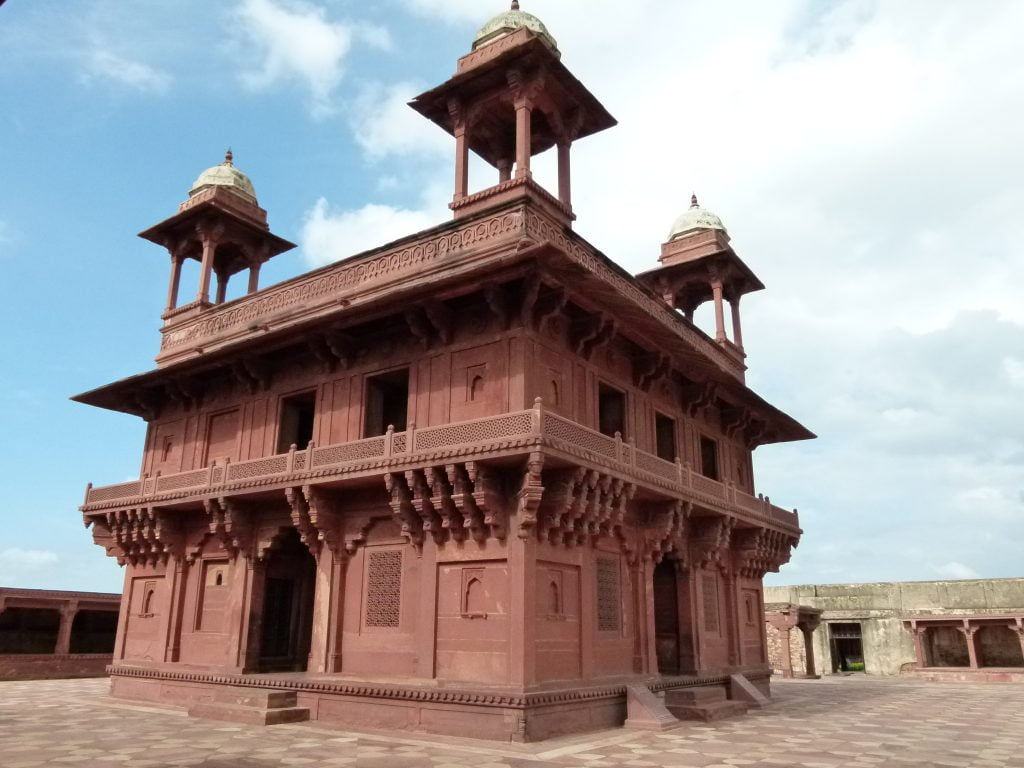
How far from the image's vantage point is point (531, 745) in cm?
1123

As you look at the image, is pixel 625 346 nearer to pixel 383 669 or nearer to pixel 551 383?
pixel 551 383

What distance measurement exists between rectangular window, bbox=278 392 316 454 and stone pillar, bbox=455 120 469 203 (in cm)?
514

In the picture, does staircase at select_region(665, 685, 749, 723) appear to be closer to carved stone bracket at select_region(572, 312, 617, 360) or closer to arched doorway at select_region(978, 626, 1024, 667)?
carved stone bracket at select_region(572, 312, 617, 360)

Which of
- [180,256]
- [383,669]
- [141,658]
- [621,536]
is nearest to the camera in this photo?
[383,669]

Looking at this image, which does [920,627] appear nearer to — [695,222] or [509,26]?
[695,222]

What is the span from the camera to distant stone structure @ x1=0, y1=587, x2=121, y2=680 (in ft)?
79.7

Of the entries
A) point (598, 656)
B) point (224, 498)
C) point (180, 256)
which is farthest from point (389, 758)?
point (180, 256)

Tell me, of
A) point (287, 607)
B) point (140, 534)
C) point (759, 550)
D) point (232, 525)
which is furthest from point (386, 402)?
point (759, 550)

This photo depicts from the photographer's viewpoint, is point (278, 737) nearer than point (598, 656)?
Yes

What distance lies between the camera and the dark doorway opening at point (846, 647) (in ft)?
115

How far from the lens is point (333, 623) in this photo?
47.0ft

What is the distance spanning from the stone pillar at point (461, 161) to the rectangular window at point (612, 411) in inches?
193

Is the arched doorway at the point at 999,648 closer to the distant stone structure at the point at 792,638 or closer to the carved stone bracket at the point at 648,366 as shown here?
the distant stone structure at the point at 792,638

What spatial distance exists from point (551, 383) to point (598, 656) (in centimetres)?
472
